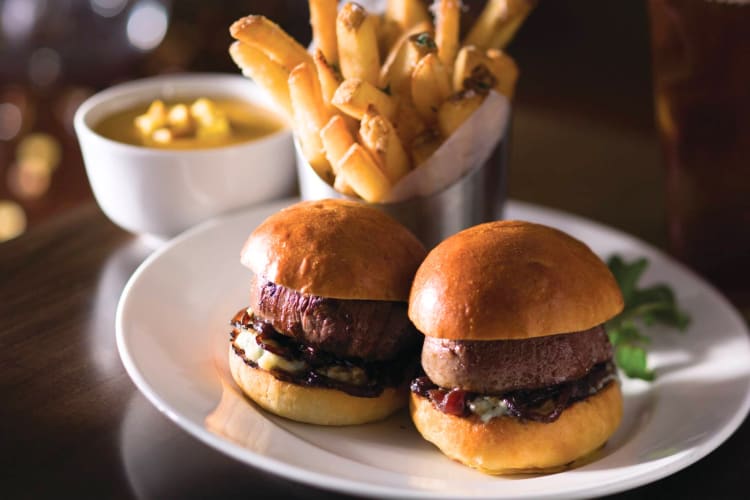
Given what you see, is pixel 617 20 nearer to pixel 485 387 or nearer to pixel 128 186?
pixel 128 186

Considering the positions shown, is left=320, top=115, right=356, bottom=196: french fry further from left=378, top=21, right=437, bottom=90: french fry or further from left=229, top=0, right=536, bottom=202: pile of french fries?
left=378, top=21, right=437, bottom=90: french fry

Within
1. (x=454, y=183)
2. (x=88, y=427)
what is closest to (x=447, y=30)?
(x=454, y=183)

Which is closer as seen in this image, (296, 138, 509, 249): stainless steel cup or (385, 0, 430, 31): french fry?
(296, 138, 509, 249): stainless steel cup

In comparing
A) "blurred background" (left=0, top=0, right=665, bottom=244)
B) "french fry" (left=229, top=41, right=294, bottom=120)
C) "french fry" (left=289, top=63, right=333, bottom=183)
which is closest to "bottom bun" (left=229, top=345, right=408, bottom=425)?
"french fry" (left=289, top=63, right=333, bottom=183)

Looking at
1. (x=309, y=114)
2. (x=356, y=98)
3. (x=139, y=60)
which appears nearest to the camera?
(x=356, y=98)

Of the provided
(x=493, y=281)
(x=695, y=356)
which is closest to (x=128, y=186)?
(x=493, y=281)

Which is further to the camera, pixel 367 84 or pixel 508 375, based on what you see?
pixel 367 84

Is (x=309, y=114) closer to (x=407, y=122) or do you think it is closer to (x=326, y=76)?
(x=326, y=76)
